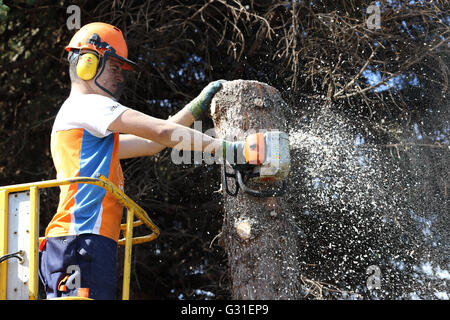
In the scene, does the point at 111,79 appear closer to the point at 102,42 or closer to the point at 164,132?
the point at 102,42

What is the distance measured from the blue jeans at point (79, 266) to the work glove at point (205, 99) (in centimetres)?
118

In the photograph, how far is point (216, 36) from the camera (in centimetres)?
675

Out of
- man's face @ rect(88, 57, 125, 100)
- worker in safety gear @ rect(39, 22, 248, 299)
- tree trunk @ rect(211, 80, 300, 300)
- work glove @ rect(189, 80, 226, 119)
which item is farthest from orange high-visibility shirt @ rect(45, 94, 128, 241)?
tree trunk @ rect(211, 80, 300, 300)

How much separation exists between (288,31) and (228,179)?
8.26 feet

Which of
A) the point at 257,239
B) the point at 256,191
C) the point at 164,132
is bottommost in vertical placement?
the point at 257,239

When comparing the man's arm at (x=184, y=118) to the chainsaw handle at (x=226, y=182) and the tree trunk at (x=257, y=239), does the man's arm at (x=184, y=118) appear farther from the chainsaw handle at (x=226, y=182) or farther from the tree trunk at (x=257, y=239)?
the chainsaw handle at (x=226, y=182)

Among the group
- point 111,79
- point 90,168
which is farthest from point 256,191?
point 111,79

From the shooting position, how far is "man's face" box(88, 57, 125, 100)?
12.8 feet

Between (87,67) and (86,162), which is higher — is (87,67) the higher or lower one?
the higher one

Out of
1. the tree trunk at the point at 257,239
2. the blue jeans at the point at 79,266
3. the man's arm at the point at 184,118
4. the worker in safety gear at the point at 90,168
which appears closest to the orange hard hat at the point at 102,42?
the worker in safety gear at the point at 90,168

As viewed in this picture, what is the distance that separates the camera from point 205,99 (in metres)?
4.12

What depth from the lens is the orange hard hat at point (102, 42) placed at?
3953 millimetres

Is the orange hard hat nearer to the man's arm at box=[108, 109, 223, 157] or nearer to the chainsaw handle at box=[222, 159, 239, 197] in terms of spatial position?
the man's arm at box=[108, 109, 223, 157]

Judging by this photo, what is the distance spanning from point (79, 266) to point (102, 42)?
1.55 meters
